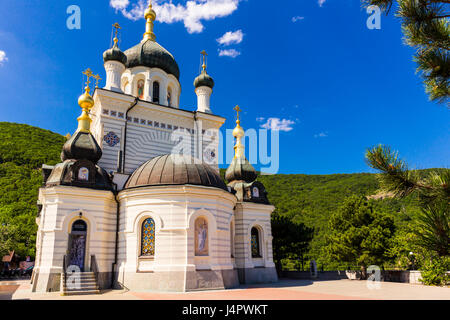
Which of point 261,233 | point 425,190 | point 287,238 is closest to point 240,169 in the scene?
point 261,233

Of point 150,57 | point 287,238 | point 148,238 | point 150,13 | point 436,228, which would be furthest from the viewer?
point 150,13

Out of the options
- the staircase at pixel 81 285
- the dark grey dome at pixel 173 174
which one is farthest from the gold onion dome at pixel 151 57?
the staircase at pixel 81 285

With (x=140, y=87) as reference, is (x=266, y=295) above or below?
below

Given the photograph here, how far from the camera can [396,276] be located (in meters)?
19.9

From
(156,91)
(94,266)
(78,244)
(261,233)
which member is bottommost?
(94,266)

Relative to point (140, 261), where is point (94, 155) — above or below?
above

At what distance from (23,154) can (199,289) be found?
4883cm

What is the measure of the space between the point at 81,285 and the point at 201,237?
5.47 metres

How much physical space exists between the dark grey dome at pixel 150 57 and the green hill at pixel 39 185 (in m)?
21.6

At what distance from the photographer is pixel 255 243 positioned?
20.8 meters

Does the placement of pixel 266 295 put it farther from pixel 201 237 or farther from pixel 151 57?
pixel 151 57

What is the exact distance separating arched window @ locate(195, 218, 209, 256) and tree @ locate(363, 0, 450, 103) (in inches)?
478
